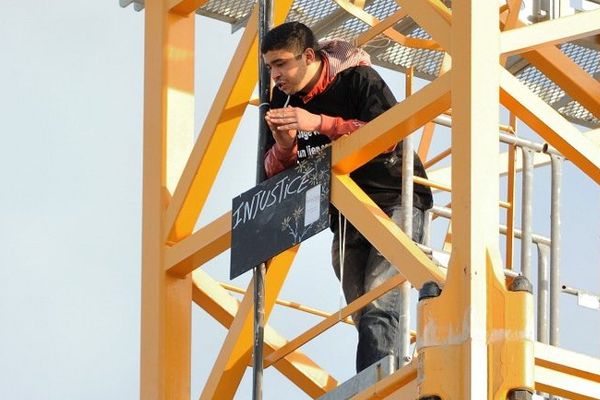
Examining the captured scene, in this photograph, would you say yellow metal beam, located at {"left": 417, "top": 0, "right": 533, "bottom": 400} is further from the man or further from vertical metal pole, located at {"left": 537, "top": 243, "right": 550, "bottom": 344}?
vertical metal pole, located at {"left": 537, "top": 243, "right": 550, "bottom": 344}

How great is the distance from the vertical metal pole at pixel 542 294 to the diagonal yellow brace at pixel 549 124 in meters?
1.50

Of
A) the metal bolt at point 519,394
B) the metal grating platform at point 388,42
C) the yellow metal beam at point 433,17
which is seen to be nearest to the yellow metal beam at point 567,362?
the metal bolt at point 519,394

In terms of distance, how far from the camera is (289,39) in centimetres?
1382

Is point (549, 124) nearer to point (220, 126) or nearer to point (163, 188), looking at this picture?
point (220, 126)

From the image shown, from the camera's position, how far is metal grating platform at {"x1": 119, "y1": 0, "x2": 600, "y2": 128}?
683 inches

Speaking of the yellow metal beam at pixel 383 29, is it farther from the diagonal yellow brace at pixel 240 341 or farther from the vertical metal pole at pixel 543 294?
the diagonal yellow brace at pixel 240 341

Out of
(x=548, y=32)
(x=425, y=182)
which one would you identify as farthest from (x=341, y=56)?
(x=548, y=32)

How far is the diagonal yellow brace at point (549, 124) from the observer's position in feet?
40.8

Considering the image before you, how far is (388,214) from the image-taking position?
45.6 feet

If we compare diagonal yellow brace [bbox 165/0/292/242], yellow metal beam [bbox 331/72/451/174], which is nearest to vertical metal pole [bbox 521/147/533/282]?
yellow metal beam [bbox 331/72/451/174]

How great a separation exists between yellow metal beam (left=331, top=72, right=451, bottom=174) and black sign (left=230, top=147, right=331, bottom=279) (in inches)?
5.5

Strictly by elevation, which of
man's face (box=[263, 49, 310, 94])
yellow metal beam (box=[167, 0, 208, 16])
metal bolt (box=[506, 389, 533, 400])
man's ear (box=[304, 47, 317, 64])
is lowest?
metal bolt (box=[506, 389, 533, 400])

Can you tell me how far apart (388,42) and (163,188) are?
10.8 feet

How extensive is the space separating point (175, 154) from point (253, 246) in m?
1.50
